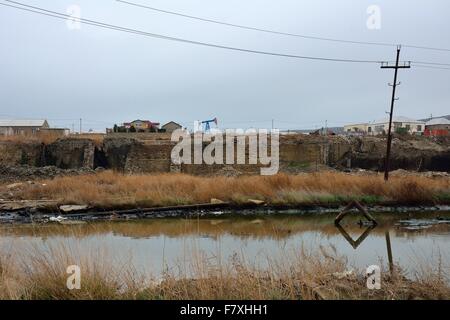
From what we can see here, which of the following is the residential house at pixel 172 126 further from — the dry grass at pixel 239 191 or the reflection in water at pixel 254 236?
the reflection in water at pixel 254 236

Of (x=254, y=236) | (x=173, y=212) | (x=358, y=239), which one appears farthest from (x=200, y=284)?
(x=173, y=212)

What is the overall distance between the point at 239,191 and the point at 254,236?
9.00 m

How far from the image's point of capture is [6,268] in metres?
6.47

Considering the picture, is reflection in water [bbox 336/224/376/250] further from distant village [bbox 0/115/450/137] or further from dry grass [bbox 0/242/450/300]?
distant village [bbox 0/115/450/137]

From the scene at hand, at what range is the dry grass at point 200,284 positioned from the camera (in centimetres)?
546

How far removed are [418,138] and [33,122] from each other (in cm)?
5465

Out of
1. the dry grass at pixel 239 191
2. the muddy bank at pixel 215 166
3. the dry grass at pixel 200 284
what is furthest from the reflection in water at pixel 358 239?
the muddy bank at pixel 215 166

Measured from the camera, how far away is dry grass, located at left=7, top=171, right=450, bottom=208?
24062 millimetres

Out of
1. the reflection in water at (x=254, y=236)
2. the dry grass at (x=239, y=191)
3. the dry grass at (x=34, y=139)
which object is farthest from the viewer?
the dry grass at (x=34, y=139)

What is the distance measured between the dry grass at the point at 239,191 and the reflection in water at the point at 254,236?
2.71 metres

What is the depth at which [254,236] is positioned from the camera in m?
16.3

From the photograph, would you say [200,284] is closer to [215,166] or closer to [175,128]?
[215,166]

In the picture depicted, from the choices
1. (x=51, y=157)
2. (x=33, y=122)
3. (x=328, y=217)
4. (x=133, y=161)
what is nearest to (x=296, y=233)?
(x=328, y=217)
